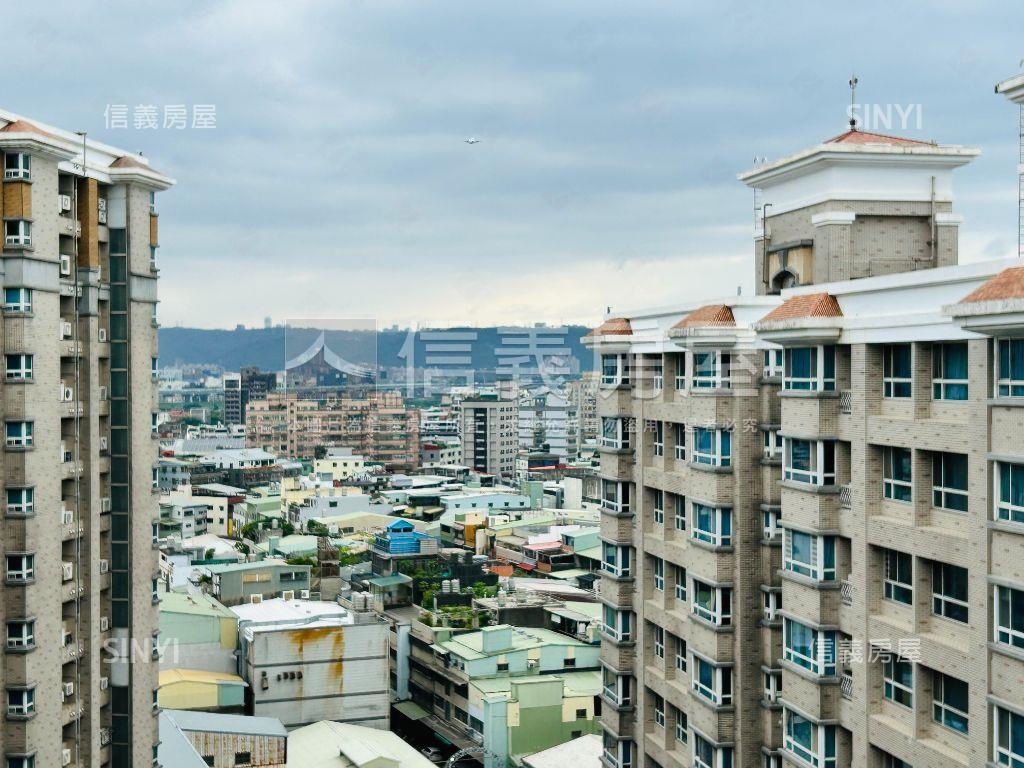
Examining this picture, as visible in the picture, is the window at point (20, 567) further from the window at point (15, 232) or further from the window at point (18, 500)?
the window at point (15, 232)

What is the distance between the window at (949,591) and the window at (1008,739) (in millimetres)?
1147

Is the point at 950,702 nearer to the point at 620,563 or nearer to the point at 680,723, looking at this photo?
the point at 680,723

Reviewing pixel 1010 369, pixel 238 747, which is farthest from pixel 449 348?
pixel 1010 369

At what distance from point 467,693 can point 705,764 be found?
18534mm

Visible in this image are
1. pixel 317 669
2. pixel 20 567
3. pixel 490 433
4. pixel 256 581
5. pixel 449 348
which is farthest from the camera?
pixel 449 348

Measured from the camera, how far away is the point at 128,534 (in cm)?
1691

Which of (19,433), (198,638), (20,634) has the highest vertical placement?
(19,433)

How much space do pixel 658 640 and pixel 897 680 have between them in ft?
21.2

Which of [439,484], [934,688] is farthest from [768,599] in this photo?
[439,484]

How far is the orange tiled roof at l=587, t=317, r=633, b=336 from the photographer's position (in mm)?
18688

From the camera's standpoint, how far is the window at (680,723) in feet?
56.0

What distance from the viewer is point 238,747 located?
25797mm

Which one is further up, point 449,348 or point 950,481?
point 449,348

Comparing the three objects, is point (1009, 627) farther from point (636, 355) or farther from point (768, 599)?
point (636, 355)
